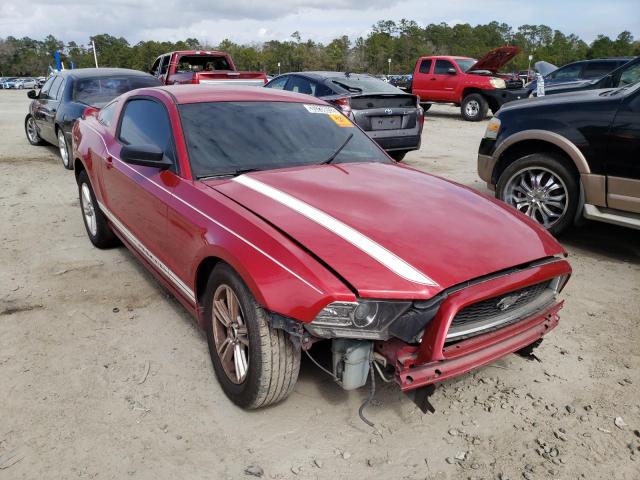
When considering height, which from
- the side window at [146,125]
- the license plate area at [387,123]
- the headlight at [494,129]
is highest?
the side window at [146,125]

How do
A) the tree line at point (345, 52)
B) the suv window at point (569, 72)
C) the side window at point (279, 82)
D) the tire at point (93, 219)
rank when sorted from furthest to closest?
the tree line at point (345, 52), the suv window at point (569, 72), the side window at point (279, 82), the tire at point (93, 219)

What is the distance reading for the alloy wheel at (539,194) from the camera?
4844 mm

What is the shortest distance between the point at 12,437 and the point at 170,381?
761 millimetres

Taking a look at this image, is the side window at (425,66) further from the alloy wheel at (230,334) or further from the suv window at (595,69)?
the alloy wheel at (230,334)

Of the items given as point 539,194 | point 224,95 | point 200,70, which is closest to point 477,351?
point 224,95

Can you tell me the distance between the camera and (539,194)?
16.3 feet

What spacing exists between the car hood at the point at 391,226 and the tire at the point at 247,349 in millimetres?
359

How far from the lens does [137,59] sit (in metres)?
86.6

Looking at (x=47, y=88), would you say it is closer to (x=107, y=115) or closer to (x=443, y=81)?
(x=107, y=115)

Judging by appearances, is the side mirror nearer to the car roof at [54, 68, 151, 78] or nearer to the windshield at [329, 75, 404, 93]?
the car roof at [54, 68, 151, 78]

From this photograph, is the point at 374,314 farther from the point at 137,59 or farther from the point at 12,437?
the point at 137,59

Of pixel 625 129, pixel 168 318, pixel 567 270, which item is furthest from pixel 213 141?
pixel 625 129

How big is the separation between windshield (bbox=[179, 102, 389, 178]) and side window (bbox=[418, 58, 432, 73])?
13.5 meters

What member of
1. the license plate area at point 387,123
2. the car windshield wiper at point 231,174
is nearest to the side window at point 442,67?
the license plate area at point 387,123
